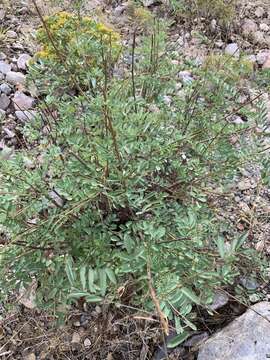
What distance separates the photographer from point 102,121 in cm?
150

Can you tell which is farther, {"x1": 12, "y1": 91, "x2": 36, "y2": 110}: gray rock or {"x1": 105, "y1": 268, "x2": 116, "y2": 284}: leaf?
{"x1": 12, "y1": 91, "x2": 36, "y2": 110}: gray rock

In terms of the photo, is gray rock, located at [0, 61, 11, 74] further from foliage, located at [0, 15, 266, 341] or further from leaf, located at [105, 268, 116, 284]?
leaf, located at [105, 268, 116, 284]

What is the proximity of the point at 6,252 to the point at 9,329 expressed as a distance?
54 centimetres

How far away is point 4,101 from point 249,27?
169cm

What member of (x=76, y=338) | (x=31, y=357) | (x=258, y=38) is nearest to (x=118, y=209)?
(x=76, y=338)

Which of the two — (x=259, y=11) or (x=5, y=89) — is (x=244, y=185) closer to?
(x=5, y=89)

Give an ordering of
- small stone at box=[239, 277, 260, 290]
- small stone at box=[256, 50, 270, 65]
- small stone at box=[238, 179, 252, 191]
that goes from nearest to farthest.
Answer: small stone at box=[239, 277, 260, 290] → small stone at box=[238, 179, 252, 191] → small stone at box=[256, 50, 270, 65]

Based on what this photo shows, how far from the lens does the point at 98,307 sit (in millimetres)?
1821

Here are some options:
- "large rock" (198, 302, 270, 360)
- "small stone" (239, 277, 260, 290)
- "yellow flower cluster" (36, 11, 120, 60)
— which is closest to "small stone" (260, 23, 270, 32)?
"yellow flower cluster" (36, 11, 120, 60)

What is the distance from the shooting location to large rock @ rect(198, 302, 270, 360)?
5.15ft

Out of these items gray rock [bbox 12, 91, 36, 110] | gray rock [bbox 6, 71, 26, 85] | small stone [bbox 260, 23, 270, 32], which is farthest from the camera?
small stone [bbox 260, 23, 270, 32]

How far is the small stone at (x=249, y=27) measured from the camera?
126 inches

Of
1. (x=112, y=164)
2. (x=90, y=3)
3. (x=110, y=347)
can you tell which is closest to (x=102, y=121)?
(x=112, y=164)

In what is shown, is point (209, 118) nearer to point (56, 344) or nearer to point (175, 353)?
point (175, 353)
